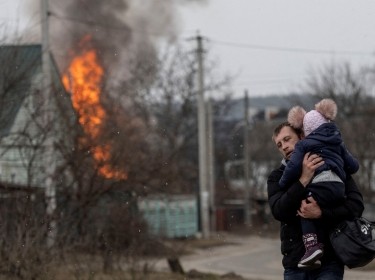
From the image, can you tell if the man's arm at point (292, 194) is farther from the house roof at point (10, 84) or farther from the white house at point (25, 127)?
the house roof at point (10, 84)

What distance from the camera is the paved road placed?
15.4m

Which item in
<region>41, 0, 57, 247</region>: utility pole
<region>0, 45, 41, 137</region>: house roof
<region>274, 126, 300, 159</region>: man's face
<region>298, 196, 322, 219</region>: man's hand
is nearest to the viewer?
<region>298, 196, 322, 219</region>: man's hand

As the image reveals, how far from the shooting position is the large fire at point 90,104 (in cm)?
1501

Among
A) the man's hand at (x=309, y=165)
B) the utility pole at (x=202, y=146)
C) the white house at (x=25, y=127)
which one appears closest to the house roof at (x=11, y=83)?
the white house at (x=25, y=127)

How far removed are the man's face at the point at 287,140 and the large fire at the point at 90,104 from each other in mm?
10381

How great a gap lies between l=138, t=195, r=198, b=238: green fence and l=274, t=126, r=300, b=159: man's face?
14.1 metres

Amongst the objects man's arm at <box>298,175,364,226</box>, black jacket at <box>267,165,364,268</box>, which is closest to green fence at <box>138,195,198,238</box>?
black jacket at <box>267,165,364,268</box>

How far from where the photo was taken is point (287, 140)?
453cm

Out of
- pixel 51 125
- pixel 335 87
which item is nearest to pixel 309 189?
pixel 51 125

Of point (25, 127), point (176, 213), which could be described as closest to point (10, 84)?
point (25, 127)

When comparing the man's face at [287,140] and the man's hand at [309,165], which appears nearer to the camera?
the man's hand at [309,165]

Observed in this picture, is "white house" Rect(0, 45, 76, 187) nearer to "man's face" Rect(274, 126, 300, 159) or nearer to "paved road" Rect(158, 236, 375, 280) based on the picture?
"paved road" Rect(158, 236, 375, 280)

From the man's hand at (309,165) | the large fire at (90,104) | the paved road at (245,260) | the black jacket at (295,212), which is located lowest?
the paved road at (245,260)

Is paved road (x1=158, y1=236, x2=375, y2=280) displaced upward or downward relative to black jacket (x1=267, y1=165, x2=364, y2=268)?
downward
